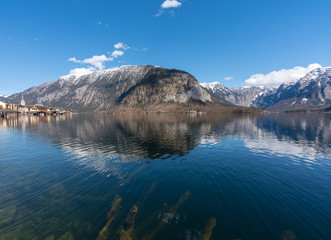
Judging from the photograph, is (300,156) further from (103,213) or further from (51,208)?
(51,208)

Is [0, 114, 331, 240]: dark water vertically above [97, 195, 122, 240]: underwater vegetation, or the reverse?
[97, 195, 122, 240]: underwater vegetation

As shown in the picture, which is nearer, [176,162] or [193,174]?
[193,174]

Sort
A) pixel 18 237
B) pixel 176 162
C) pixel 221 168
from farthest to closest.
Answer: pixel 176 162 < pixel 221 168 < pixel 18 237

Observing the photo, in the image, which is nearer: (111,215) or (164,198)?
(111,215)

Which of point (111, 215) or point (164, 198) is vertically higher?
point (111, 215)

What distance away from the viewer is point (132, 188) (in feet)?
69.7

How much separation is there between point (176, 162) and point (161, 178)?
8196mm

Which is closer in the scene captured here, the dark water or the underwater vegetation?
the underwater vegetation

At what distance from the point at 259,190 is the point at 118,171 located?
21801 mm

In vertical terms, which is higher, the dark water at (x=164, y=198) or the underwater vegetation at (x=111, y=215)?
the underwater vegetation at (x=111, y=215)

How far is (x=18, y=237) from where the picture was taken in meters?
12.7

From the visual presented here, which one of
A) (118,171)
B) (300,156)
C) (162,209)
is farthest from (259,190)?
(300,156)

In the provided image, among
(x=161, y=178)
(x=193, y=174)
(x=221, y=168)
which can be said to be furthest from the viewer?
(x=221, y=168)

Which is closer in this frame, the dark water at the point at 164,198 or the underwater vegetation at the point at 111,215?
the underwater vegetation at the point at 111,215
